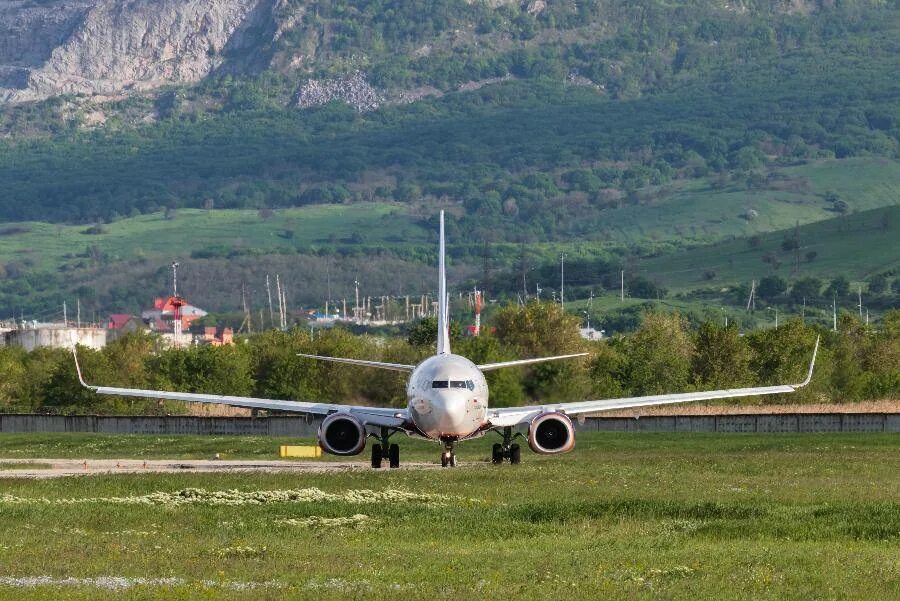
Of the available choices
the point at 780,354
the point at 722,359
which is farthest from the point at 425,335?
the point at 780,354

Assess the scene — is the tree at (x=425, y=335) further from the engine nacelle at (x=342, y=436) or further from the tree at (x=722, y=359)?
the engine nacelle at (x=342, y=436)

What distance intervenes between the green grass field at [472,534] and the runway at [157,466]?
4057 mm

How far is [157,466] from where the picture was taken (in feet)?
232

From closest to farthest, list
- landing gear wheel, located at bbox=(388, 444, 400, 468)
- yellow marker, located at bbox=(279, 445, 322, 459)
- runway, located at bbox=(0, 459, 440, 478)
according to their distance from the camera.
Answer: runway, located at bbox=(0, 459, 440, 478), landing gear wheel, located at bbox=(388, 444, 400, 468), yellow marker, located at bbox=(279, 445, 322, 459)

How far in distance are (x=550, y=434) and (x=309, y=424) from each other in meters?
42.3

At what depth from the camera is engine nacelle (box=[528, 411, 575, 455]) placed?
64.0 metres

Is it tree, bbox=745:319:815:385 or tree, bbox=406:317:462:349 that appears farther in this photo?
tree, bbox=406:317:462:349

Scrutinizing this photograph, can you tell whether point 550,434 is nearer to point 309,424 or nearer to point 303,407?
point 303,407

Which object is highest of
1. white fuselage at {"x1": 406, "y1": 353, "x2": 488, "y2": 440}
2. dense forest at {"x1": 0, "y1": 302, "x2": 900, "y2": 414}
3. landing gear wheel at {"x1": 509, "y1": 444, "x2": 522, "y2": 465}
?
white fuselage at {"x1": 406, "y1": 353, "x2": 488, "y2": 440}

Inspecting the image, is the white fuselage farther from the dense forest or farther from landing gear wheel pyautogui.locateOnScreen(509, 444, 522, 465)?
the dense forest

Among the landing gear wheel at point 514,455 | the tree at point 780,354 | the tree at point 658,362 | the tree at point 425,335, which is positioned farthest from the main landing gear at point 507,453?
the tree at point 425,335

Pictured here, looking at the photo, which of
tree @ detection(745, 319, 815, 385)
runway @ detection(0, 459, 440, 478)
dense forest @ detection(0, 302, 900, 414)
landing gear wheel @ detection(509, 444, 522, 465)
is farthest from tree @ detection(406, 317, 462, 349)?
landing gear wheel @ detection(509, 444, 522, 465)

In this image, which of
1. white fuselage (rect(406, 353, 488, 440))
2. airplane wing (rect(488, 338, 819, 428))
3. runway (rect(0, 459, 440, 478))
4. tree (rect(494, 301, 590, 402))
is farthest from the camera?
tree (rect(494, 301, 590, 402))

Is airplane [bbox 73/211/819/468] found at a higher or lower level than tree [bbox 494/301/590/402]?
higher
